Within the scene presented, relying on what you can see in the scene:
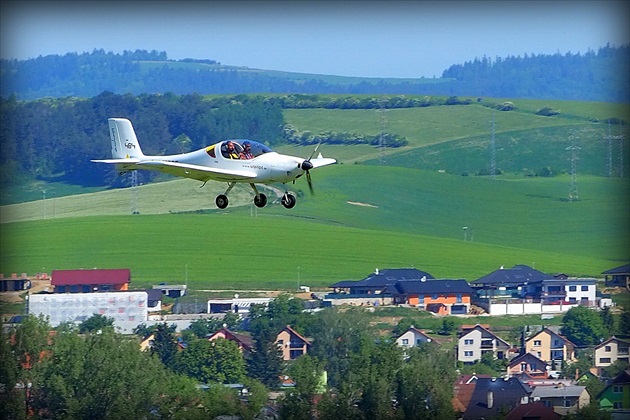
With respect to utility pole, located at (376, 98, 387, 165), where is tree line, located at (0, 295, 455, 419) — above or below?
below

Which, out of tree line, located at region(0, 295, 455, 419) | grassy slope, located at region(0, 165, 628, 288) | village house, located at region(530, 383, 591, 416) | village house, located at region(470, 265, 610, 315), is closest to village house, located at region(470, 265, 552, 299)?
village house, located at region(470, 265, 610, 315)

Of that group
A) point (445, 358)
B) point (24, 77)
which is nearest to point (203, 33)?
point (445, 358)

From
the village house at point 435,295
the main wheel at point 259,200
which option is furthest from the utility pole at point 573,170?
the main wheel at point 259,200

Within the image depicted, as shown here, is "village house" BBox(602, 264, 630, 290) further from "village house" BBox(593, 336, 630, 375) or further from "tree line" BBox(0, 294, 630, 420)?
"tree line" BBox(0, 294, 630, 420)

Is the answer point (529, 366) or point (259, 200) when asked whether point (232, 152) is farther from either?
point (529, 366)

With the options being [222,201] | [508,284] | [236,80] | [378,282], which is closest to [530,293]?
[508,284]

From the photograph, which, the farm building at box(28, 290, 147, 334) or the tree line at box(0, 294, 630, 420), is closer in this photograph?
the tree line at box(0, 294, 630, 420)

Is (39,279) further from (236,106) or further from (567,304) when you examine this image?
(567,304)
